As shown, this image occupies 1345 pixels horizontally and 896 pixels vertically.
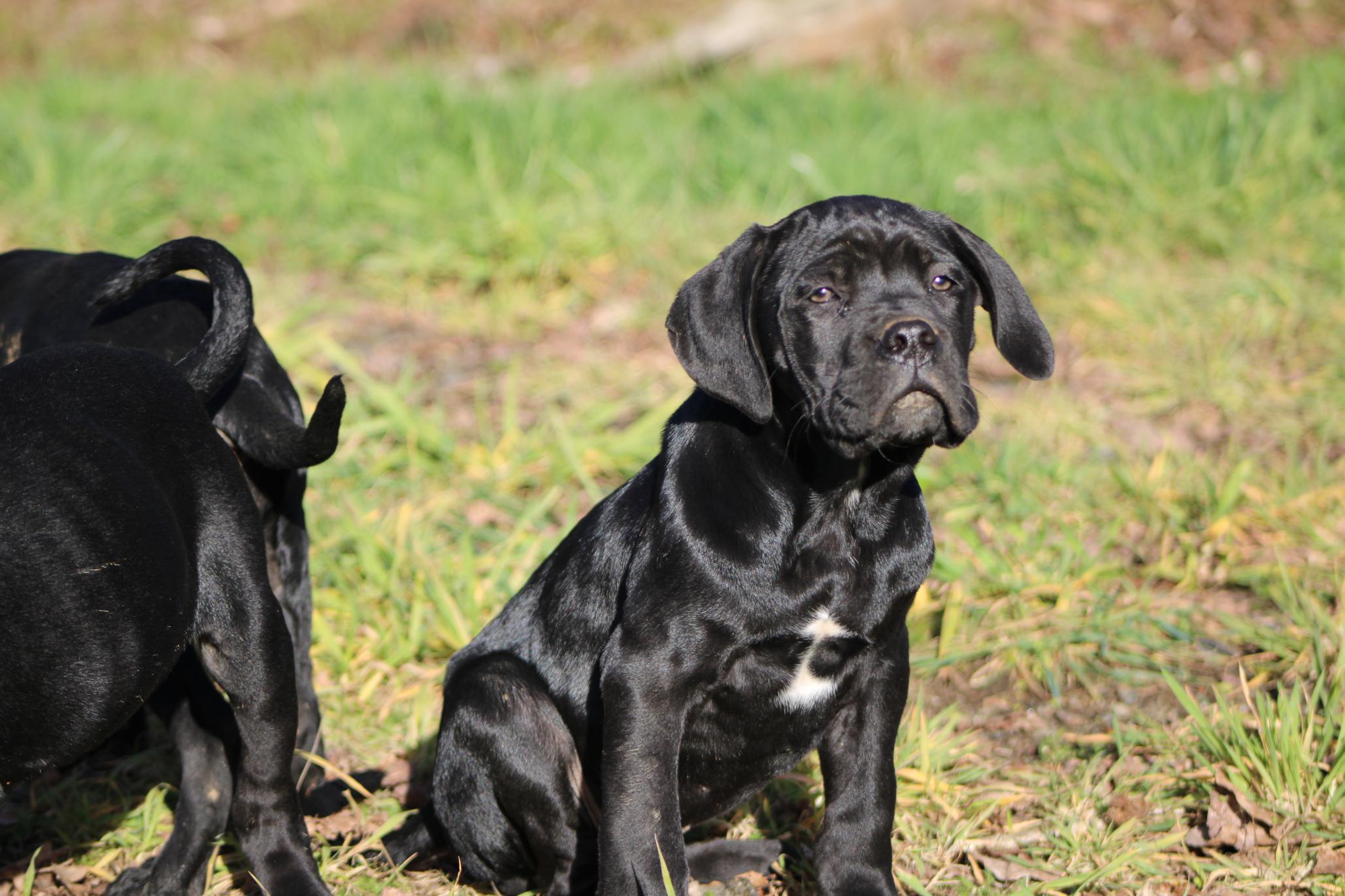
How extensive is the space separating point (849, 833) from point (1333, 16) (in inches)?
439

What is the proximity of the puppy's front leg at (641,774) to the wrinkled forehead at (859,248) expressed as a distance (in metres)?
0.88

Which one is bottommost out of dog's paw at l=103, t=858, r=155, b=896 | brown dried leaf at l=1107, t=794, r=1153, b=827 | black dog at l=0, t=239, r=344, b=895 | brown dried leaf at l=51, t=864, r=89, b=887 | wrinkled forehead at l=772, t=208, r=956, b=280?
brown dried leaf at l=1107, t=794, r=1153, b=827

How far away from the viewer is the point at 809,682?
2.94 metres

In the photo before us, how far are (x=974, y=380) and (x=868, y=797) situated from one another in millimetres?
3482

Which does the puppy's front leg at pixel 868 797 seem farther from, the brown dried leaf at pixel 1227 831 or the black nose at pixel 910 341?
the brown dried leaf at pixel 1227 831

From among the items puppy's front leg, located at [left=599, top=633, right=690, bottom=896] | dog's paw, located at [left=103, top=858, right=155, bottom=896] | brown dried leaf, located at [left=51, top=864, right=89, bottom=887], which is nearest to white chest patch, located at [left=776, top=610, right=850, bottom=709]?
puppy's front leg, located at [left=599, top=633, right=690, bottom=896]

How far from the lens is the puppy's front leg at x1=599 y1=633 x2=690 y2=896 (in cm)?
280

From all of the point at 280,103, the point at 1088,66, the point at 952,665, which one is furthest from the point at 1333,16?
the point at 952,665

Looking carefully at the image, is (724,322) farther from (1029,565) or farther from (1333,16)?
(1333,16)

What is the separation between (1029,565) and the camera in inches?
181

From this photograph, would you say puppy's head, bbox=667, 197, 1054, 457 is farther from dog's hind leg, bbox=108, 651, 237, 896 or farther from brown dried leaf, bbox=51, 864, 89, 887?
brown dried leaf, bbox=51, 864, 89, 887

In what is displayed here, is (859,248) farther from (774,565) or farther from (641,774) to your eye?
(641,774)

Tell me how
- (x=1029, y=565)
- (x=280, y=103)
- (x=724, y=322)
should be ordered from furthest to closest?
(x=280, y=103), (x=1029, y=565), (x=724, y=322)

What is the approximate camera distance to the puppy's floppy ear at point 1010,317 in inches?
115
